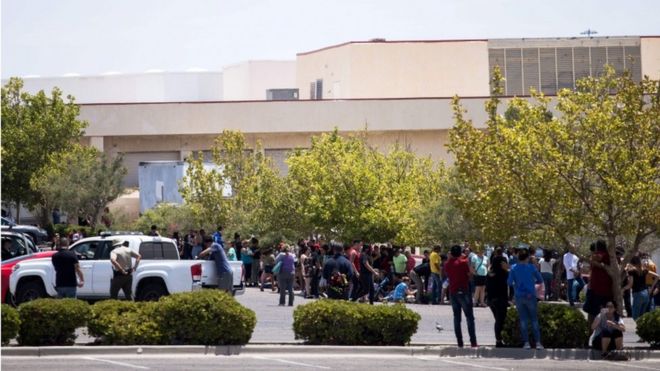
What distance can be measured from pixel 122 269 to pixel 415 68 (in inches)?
2282

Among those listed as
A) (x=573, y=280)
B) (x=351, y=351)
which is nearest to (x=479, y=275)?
(x=573, y=280)

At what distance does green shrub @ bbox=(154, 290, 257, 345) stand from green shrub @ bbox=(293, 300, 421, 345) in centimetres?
100

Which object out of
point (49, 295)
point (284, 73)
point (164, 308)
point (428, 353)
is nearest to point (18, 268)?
point (49, 295)

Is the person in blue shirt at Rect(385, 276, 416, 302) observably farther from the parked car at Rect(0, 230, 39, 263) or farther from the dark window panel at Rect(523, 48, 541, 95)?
the dark window panel at Rect(523, 48, 541, 95)

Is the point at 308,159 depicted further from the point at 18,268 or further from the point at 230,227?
the point at 18,268

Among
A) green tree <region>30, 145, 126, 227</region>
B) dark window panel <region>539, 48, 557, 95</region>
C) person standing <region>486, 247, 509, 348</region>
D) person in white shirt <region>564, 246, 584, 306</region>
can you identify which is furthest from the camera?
dark window panel <region>539, 48, 557, 95</region>

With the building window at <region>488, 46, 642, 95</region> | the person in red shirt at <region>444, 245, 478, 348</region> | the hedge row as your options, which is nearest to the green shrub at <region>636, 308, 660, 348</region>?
the person in red shirt at <region>444, 245, 478, 348</region>

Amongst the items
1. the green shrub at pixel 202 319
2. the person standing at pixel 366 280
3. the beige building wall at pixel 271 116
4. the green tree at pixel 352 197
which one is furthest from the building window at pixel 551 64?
the green shrub at pixel 202 319

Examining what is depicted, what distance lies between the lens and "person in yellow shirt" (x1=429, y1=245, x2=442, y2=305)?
3538 cm

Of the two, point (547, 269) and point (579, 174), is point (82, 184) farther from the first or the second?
point (579, 174)

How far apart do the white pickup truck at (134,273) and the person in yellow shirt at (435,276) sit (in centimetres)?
797

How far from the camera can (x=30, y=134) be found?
6644 cm

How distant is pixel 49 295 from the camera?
29.1m

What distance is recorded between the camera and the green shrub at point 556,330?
71.6ft
